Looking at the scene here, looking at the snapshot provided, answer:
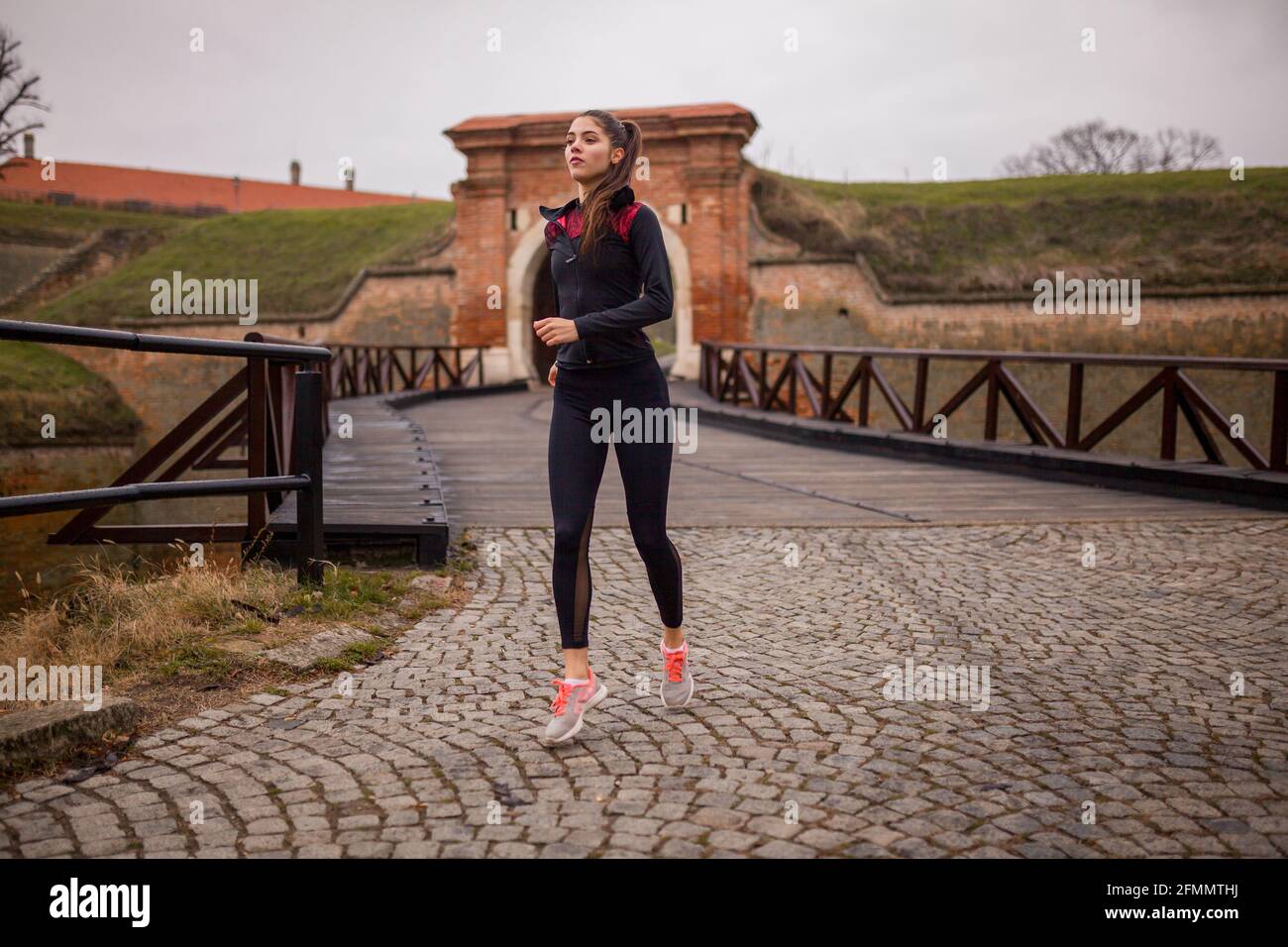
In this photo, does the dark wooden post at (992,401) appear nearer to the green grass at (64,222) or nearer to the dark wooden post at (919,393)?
the dark wooden post at (919,393)

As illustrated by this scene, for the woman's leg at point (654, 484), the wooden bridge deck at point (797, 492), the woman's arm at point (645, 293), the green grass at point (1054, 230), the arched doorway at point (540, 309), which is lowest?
the wooden bridge deck at point (797, 492)

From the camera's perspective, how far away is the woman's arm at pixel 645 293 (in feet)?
10.4

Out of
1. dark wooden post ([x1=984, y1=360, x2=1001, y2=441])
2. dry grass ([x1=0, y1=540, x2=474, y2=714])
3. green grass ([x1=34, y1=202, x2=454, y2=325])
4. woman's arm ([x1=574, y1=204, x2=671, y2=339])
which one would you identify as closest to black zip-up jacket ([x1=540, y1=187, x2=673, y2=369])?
woman's arm ([x1=574, y1=204, x2=671, y2=339])

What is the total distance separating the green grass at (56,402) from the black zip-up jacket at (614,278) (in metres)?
21.9

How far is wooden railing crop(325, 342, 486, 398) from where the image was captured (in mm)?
17883

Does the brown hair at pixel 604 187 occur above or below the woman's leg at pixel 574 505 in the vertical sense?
above

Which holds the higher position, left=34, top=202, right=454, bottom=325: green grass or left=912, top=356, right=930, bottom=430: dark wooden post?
left=34, top=202, right=454, bottom=325: green grass

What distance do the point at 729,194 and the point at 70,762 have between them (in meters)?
21.8

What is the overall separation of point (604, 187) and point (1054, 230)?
25258 millimetres

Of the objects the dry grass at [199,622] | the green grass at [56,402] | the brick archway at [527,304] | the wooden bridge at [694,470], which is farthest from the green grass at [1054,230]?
the dry grass at [199,622]

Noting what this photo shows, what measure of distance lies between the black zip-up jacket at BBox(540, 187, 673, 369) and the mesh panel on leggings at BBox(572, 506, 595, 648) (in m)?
0.48

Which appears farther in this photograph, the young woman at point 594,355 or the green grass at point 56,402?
the green grass at point 56,402

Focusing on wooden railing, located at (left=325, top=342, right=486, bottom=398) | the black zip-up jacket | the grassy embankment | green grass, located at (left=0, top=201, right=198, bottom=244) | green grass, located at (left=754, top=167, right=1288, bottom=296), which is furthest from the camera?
green grass, located at (left=0, top=201, right=198, bottom=244)

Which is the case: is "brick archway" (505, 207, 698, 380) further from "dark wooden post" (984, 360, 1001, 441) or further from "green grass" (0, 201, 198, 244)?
"green grass" (0, 201, 198, 244)
